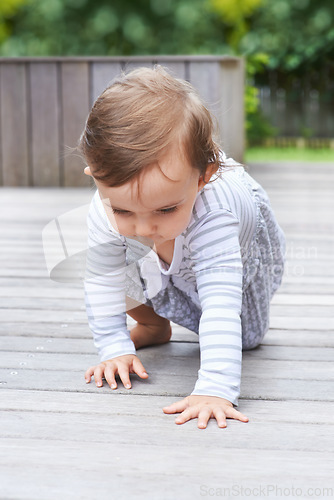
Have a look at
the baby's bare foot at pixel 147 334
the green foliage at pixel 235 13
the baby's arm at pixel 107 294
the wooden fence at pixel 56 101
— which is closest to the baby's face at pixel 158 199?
the baby's arm at pixel 107 294

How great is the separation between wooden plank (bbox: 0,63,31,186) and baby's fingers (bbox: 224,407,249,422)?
370 cm

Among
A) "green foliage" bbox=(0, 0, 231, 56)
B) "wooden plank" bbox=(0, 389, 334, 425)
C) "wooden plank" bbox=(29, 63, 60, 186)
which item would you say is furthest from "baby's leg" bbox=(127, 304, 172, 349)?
"green foliage" bbox=(0, 0, 231, 56)

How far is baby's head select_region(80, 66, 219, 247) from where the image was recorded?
1157 mm

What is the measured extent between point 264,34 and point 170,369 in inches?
439

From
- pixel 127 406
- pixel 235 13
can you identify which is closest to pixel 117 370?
pixel 127 406

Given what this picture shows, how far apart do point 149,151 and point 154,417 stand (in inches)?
17.9

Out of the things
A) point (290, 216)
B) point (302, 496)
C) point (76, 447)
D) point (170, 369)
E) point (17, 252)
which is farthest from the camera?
point (290, 216)

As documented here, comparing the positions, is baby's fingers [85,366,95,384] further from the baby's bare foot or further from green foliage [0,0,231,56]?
green foliage [0,0,231,56]

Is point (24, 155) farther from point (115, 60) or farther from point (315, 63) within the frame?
point (315, 63)

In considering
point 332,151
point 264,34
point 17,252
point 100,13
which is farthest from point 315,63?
point 17,252

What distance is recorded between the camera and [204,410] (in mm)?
1216

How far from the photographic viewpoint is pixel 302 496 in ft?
3.13

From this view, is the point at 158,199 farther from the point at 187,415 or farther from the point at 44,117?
the point at 44,117

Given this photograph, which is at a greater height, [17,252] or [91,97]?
[91,97]
